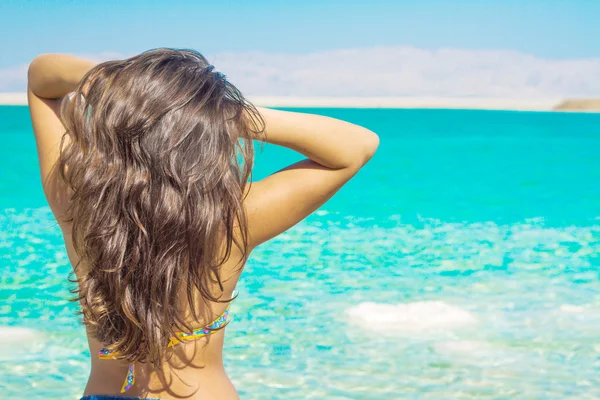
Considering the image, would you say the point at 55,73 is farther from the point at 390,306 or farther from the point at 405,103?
the point at 405,103

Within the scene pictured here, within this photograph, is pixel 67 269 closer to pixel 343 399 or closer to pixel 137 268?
pixel 343 399

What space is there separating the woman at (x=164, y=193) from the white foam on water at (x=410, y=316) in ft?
11.1

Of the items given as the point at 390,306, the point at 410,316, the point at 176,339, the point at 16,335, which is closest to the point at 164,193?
the point at 176,339

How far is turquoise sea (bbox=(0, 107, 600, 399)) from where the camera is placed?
Answer: 3.77 meters

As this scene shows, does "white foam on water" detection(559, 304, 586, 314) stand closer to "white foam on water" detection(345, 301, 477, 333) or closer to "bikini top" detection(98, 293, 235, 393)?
"white foam on water" detection(345, 301, 477, 333)

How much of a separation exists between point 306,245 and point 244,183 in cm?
572

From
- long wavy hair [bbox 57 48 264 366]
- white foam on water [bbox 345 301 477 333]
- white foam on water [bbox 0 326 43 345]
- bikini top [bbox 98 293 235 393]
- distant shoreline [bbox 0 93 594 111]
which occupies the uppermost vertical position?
distant shoreline [bbox 0 93 594 111]

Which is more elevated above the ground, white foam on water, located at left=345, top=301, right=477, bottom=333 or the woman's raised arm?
white foam on water, located at left=345, top=301, right=477, bottom=333

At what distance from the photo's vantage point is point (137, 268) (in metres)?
1.12

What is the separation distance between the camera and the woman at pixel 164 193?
109 centimetres

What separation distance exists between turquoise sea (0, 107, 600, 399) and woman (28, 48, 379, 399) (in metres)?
2.47

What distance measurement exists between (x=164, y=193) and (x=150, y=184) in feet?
0.09

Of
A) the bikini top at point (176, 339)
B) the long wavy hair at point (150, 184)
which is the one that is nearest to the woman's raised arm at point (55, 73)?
the long wavy hair at point (150, 184)

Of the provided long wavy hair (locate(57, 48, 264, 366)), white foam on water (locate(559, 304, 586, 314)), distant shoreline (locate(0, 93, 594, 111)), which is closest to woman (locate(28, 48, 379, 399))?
long wavy hair (locate(57, 48, 264, 366))
